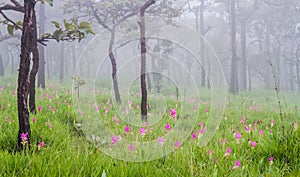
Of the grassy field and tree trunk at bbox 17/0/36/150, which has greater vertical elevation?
tree trunk at bbox 17/0/36/150

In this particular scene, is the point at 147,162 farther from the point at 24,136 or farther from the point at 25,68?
the point at 25,68

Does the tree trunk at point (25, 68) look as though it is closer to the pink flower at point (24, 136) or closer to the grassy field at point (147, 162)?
the pink flower at point (24, 136)

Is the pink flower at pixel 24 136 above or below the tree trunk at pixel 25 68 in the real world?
below

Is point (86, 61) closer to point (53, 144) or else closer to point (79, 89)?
point (79, 89)

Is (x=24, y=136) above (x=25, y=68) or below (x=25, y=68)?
below

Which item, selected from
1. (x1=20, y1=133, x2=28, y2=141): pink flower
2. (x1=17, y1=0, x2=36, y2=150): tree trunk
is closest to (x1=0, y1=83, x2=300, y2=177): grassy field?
(x1=20, y1=133, x2=28, y2=141): pink flower

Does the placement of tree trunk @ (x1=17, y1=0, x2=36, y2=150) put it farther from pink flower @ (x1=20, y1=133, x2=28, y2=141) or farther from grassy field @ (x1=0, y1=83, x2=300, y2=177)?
grassy field @ (x1=0, y1=83, x2=300, y2=177)

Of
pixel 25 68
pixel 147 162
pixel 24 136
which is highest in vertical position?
pixel 25 68

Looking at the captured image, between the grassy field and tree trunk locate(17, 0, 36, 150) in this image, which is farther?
tree trunk locate(17, 0, 36, 150)

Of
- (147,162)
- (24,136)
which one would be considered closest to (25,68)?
(24,136)

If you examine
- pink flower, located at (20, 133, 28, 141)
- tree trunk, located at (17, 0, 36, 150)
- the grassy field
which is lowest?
the grassy field

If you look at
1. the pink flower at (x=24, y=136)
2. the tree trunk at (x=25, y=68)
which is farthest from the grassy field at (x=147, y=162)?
the tree trunk at (x=25, y=68)

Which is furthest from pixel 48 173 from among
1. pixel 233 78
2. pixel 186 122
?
pixel 233 78

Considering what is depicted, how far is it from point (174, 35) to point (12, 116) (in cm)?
245
